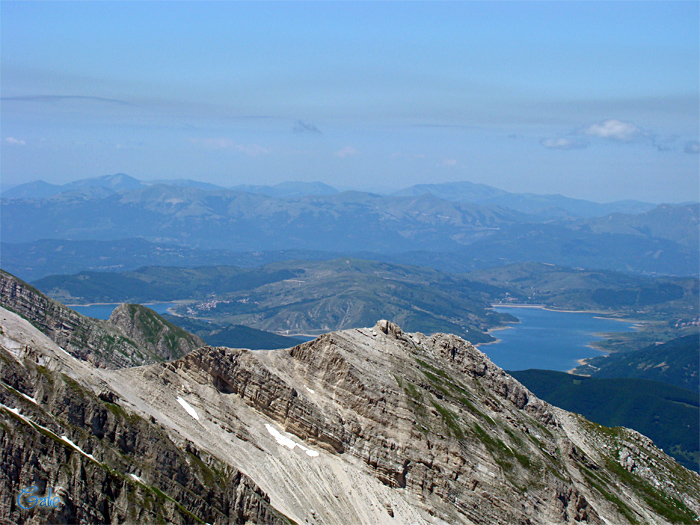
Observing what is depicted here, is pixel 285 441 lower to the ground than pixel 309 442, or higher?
higher

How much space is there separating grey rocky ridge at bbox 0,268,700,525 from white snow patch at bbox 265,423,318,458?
0.24 m

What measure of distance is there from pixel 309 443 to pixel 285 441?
354 cm

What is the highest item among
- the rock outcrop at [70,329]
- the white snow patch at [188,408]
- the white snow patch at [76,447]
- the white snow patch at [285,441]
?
the white snow patch at [76,447]

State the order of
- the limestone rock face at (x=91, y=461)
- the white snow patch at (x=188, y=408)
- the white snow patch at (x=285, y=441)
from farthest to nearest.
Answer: the white snow patch at (x=285, y=441) < the white snow patch at (x=188, y=408) < the limestone rock face at (x=91, y=461)

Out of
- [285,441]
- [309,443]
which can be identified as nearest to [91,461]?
[285,441]

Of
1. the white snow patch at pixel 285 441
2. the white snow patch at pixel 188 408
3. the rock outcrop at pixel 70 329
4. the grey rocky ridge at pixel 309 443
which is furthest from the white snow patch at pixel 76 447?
the rock outcrop at pixel 70 329

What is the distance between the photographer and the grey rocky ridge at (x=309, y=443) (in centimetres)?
6325

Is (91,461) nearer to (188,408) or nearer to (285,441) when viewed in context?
(188,408)

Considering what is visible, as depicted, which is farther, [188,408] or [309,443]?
[309,443]

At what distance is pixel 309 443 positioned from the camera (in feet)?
303

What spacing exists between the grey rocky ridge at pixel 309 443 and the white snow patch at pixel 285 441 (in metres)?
0.24

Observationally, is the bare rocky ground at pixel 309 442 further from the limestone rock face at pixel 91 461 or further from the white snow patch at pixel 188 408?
the white snow patch at pixel 188 408

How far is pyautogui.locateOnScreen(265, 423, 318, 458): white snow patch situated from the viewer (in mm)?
90375

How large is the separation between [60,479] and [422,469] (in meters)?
50.8
